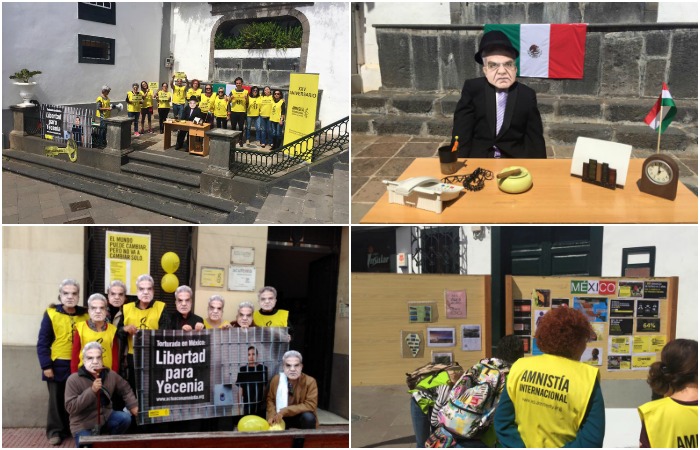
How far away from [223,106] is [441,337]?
816 centimetres

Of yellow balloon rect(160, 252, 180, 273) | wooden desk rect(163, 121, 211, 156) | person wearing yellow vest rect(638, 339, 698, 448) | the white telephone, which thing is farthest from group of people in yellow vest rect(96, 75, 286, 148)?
person wearing yellow vest rect(638, 339, 698, 448)

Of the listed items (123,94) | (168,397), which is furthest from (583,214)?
(123,94)

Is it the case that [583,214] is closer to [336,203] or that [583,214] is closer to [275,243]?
[275,243]

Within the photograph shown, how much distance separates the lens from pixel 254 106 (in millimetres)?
11578

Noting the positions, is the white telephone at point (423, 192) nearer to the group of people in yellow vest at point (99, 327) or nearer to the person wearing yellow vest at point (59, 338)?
the group of people in yellow vest at point (99, 327)

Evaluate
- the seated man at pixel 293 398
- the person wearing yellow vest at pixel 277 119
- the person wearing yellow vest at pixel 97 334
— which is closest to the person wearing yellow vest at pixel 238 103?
the person wearing yellow vest at pixel 277 119

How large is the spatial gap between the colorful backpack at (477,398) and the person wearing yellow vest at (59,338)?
2.78 meters

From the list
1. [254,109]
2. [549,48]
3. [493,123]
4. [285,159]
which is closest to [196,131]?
[254,109]

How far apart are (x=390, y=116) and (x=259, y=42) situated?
5102mm

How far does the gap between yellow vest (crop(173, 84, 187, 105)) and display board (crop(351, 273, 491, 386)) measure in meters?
8.88

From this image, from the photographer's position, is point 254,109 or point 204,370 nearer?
point 204,370

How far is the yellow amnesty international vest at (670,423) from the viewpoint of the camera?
2.73 meters

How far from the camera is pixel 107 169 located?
10758mm

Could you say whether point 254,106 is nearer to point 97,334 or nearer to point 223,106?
point 223,106
